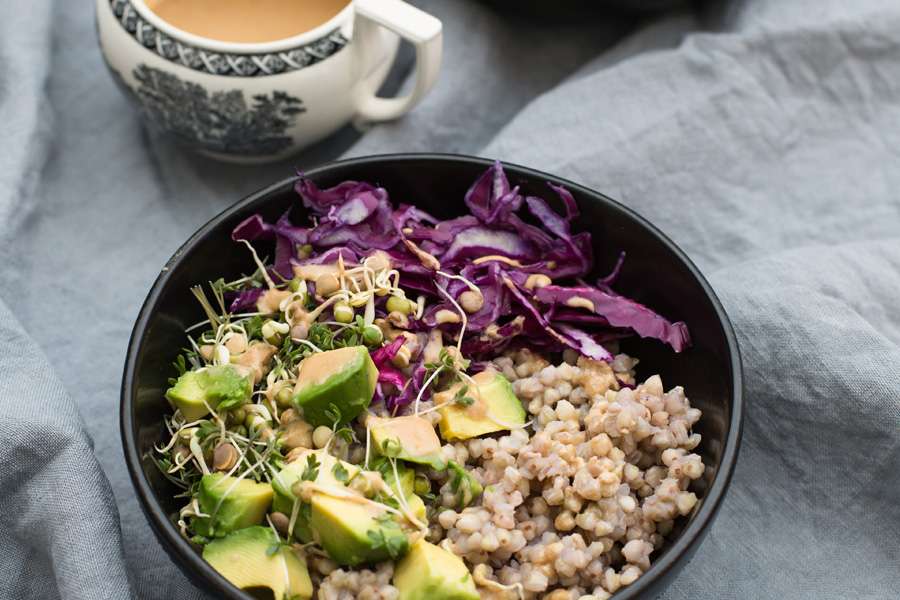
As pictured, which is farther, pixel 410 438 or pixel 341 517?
pixel 410 438

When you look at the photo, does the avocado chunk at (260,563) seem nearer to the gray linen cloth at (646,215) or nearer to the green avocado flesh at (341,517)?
the green avocado flesh at (341,517)

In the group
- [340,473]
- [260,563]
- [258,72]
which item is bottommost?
[260,563]

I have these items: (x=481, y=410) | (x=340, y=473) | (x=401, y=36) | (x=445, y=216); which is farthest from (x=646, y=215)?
(x=340, y=473)

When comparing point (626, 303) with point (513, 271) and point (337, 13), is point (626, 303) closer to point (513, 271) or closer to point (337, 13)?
point (513, 271)

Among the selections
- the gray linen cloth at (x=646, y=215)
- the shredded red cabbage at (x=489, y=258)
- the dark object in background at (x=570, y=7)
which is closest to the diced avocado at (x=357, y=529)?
the shredded red cabbage at (x=489, y=258)

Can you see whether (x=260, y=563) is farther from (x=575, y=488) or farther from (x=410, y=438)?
(x=575, y=488)

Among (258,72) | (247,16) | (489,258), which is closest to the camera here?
(489,258)
